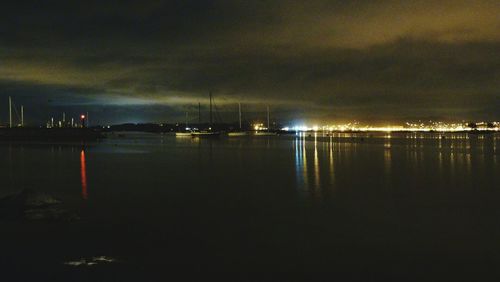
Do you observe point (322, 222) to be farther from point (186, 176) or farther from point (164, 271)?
point (186, 176)

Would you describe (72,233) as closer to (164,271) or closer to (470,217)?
(164,271)

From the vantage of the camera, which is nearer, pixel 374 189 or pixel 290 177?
pixel 374 189

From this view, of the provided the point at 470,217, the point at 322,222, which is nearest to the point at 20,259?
the point at 322,222

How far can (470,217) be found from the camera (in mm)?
15523

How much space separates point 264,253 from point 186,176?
18.3m

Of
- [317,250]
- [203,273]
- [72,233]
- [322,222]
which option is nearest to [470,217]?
[322,222]

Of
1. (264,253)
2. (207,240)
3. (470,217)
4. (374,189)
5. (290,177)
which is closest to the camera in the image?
(264,253)

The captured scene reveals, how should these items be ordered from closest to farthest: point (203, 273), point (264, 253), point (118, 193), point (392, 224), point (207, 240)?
point (203, 273) < point (264, 253) < point (207, 240) < point (392, 224) < point (118, 193)

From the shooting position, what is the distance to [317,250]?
11.3 m

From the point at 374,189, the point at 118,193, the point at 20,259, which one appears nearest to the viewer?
the point at 20,259

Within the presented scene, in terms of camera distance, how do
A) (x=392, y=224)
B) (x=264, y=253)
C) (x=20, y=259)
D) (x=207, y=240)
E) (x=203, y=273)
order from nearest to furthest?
(x=203, y=273) → (x=20, y=259) → (x=264, y=253) → (x=207, y=240) → (x=392, y=224)

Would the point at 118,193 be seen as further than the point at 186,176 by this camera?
No

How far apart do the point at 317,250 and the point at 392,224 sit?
3.98 meters

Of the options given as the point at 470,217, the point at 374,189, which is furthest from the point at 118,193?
the point at 470,217
